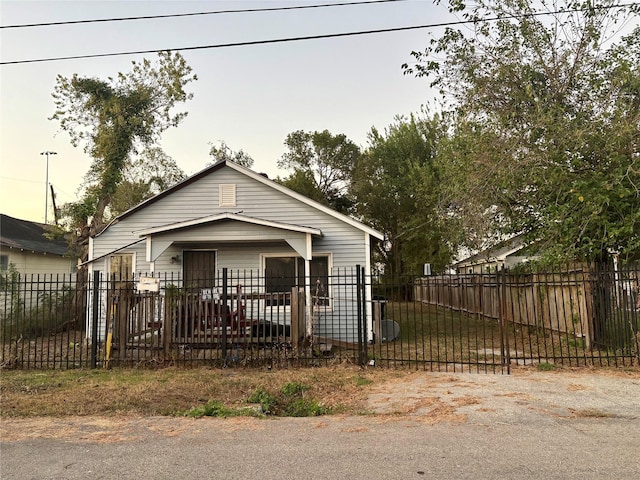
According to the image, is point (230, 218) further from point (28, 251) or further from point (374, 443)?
point (28, 251)

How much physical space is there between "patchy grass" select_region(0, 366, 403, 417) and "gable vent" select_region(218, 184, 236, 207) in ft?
19.6

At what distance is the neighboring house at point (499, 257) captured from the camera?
13.4 meters

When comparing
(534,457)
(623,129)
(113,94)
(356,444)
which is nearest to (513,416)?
(534,457)

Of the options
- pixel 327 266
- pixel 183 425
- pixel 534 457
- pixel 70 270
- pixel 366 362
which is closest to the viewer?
pixel 534 457

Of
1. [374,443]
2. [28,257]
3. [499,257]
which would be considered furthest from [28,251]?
[499,257]

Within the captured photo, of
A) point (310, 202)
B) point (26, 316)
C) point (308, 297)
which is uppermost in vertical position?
point (310, 202)

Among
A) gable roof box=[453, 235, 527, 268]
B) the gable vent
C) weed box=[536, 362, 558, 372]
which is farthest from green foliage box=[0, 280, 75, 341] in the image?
gable roof box=[453, 235, 527, 268]

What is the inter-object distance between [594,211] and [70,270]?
21.9 m

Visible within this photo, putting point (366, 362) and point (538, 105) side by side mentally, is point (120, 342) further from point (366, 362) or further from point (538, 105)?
point (538, 105)

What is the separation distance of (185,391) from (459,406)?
3.98m

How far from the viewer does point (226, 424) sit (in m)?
5.72

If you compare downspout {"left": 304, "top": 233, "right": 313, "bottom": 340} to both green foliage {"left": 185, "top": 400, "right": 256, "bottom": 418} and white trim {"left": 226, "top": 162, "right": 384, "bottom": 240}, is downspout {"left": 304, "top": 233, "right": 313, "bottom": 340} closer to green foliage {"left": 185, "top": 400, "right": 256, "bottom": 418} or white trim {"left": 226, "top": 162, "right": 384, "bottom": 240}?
white trim {"left": 226, "top": 162, "right": 384, "bottom": 240}

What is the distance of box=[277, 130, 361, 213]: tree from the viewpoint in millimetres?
36656

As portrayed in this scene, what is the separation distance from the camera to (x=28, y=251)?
61.9 ft
